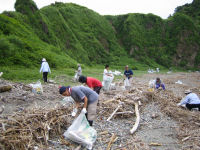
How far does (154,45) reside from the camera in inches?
1939

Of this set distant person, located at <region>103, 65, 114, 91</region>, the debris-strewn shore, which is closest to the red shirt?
the debris-strewn shore

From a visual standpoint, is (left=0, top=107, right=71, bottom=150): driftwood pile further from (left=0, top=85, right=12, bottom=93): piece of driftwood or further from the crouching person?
(left=0, top=85, right=12, bottom=93): piece of driftwood

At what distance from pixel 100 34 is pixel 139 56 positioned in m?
12.8

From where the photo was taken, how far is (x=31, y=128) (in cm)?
377

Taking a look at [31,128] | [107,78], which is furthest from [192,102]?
[31,128]

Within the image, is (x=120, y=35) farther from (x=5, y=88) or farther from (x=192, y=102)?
(x=5, y=88)

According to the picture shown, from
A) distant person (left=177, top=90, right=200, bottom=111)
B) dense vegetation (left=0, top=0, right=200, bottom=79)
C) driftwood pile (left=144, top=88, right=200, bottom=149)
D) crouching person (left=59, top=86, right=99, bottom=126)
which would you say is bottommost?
driftwood pile (left=144, top=88, right=200, bottom=149)

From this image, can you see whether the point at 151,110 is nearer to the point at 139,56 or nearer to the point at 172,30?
the point at 139,56

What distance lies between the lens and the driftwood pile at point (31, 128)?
3.29 metres

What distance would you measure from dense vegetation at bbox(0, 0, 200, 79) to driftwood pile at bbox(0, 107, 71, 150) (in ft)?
75.3

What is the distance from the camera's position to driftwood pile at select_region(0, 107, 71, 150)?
3285mm

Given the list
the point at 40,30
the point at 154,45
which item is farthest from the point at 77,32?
the point at 154,45

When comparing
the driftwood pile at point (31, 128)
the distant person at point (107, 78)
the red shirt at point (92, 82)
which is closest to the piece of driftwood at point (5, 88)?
the driftwood pile at point (31, 128)

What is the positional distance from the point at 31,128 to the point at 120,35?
50.8 m
